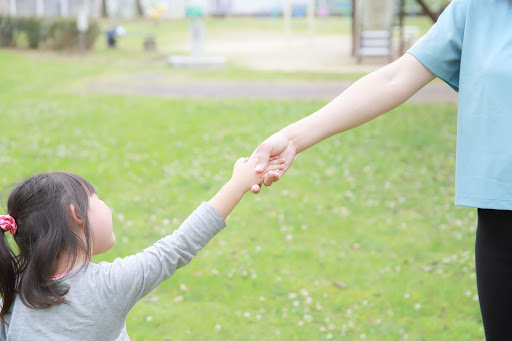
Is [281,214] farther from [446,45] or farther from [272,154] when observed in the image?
[446,45]

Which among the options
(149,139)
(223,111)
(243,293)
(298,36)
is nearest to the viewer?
(243,293)

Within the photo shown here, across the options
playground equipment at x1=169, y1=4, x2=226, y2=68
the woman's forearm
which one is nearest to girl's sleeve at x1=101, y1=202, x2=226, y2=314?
the woman's forearm

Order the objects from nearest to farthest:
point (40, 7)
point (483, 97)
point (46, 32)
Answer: point (483, 97) → point (46, 32) → point (40, 7)

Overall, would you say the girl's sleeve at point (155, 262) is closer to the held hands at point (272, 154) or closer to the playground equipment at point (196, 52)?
the held hands at point (272, 154)

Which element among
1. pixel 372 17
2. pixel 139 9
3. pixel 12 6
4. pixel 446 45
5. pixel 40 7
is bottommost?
pixel 139 9

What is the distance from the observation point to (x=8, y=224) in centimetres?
212

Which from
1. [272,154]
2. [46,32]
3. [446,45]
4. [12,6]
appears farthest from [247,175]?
[12,6]

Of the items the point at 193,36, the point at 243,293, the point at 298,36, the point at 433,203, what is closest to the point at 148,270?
the point at 243,293

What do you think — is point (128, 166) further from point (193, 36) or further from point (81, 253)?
point (193, 36)

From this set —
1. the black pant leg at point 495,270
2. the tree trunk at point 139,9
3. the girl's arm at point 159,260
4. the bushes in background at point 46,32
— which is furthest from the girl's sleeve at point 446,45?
the tree trunk at point 139,9

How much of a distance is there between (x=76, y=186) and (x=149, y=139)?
7486mm

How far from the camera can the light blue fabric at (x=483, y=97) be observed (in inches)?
77.1

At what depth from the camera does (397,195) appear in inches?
287

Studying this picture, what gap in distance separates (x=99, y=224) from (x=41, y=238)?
19cm
